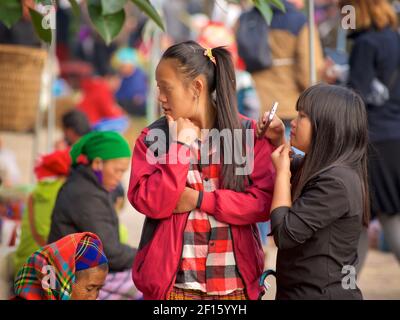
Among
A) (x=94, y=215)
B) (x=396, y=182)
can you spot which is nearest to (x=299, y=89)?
(x=396, y=182)

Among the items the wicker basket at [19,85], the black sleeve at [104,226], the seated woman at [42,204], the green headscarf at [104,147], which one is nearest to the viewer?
the black sleeve at [104,226]

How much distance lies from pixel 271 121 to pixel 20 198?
3187mm

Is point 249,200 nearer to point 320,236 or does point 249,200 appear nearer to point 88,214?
point 320,236

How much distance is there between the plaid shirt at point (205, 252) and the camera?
10.8ft

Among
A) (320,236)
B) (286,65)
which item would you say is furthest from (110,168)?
(286,65)

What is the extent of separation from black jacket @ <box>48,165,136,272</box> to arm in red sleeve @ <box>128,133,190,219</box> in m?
1.04

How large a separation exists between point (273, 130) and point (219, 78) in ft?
0.93

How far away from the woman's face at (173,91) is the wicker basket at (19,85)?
13.9 ft

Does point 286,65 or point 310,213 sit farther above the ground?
point 286,65

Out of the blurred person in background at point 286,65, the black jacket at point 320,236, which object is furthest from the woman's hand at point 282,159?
the blurred person in background at point 286,65

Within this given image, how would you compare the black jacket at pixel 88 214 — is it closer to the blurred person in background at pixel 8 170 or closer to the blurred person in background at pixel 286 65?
the blurred person in background at pixel 286 65

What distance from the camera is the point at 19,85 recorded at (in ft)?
24.3

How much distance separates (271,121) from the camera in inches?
131
